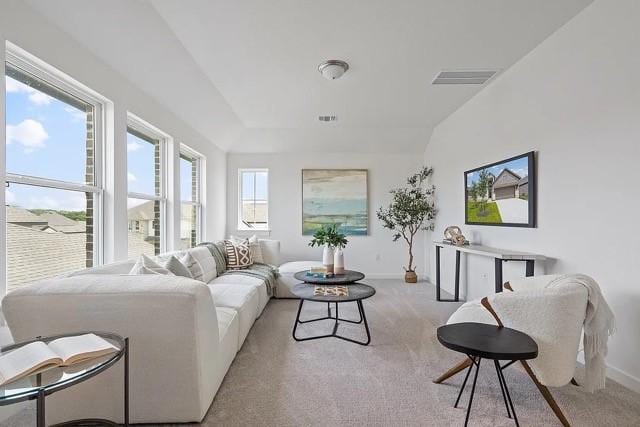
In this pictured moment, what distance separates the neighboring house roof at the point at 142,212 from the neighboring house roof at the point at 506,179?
12.3 feet

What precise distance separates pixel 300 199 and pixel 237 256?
214 cm

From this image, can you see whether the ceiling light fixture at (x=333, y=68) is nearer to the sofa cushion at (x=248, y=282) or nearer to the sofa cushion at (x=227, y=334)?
the sofa cushion at (x=248, y=282)

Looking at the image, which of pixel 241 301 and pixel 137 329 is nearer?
pixel 137 329

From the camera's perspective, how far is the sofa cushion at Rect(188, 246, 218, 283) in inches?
150

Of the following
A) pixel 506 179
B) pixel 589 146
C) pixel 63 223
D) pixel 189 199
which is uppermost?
pixel 589 146

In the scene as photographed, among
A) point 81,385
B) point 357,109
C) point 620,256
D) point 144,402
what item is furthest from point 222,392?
point 357,109

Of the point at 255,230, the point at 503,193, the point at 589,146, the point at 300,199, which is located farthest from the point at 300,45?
the point at 255,230

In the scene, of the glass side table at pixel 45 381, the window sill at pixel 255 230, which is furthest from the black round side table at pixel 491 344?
the window sill at pixel 255 230

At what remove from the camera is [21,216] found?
2201 millimetres

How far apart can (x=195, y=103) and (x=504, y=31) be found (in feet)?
10.6

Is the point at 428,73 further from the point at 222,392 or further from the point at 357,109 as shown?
the point at 222,392

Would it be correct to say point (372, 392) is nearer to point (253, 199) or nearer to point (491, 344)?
point (491, 344)

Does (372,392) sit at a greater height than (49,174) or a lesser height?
lesser

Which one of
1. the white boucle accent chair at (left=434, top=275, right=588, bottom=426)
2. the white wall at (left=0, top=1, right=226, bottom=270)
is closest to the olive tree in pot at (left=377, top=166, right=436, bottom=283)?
the white wall at (left=0, top=1, right=226, bottom=270)
